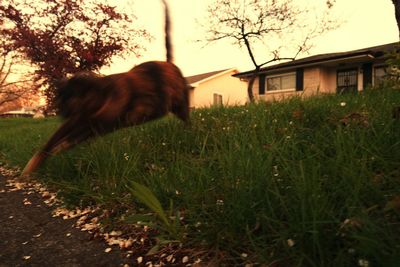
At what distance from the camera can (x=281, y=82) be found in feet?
73.5

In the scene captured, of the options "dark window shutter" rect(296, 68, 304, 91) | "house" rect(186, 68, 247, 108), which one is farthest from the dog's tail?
"house" rect(186, 68, 247, 108)

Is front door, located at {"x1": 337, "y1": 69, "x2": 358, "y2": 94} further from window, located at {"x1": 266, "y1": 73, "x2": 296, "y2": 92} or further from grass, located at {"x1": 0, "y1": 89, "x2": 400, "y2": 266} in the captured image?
grass, located at {"x1": 0, "y1": 89, "x2": 400, "y2": 266}

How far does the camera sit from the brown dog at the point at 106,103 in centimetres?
305

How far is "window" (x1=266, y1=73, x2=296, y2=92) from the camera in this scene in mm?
21702

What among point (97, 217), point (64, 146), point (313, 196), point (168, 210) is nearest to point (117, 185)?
point (97, 217)

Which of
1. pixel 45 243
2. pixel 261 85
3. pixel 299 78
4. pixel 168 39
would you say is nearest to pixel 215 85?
pixel 261 85

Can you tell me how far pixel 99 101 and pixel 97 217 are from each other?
1.24 metres

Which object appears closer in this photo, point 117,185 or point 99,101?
point 117,185

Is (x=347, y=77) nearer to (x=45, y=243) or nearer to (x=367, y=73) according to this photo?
(x=367, y=73)

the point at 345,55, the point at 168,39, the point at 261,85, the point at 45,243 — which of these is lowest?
the point at 45,243

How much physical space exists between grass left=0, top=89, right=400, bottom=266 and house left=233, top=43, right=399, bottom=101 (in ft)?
50.1

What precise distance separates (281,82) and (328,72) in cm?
309

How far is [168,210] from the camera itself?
2.01m

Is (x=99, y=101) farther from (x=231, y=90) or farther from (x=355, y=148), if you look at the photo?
(x=231, y=90)
